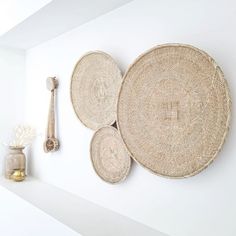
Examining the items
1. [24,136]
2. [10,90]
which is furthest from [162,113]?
[10,90]

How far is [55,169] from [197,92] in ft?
4.42

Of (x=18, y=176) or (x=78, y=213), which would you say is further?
(x=18, y=176)

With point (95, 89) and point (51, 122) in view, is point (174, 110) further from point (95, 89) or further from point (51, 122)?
point (51, 122)

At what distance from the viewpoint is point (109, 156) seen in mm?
1604

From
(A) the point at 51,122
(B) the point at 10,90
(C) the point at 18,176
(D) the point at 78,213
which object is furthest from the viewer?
(B) the point at 10,90

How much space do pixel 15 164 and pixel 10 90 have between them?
654 millimetres

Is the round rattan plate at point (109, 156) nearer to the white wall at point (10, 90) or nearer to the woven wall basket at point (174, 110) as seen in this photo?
the woven wall basket at point (174, 110)

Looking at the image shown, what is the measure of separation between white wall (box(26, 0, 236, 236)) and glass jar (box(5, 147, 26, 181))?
19 centimetres

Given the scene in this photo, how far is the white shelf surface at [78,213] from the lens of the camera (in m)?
1.36

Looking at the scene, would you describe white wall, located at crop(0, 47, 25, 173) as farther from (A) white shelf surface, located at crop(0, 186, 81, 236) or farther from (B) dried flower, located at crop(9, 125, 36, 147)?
(A) white shelf surface, located at crop(0, 186, 81, 236)

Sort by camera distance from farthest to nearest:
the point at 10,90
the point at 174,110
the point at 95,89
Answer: the point at 10,90 → the point at 95,89 → the point at 174,110

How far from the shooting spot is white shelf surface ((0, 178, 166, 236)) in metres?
1.36

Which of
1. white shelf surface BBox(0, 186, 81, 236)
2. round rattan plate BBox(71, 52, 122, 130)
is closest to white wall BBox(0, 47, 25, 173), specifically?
white shelf surface BBox(0, 186, 81, 236)

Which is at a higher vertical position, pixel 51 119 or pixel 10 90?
pixel 10 90
